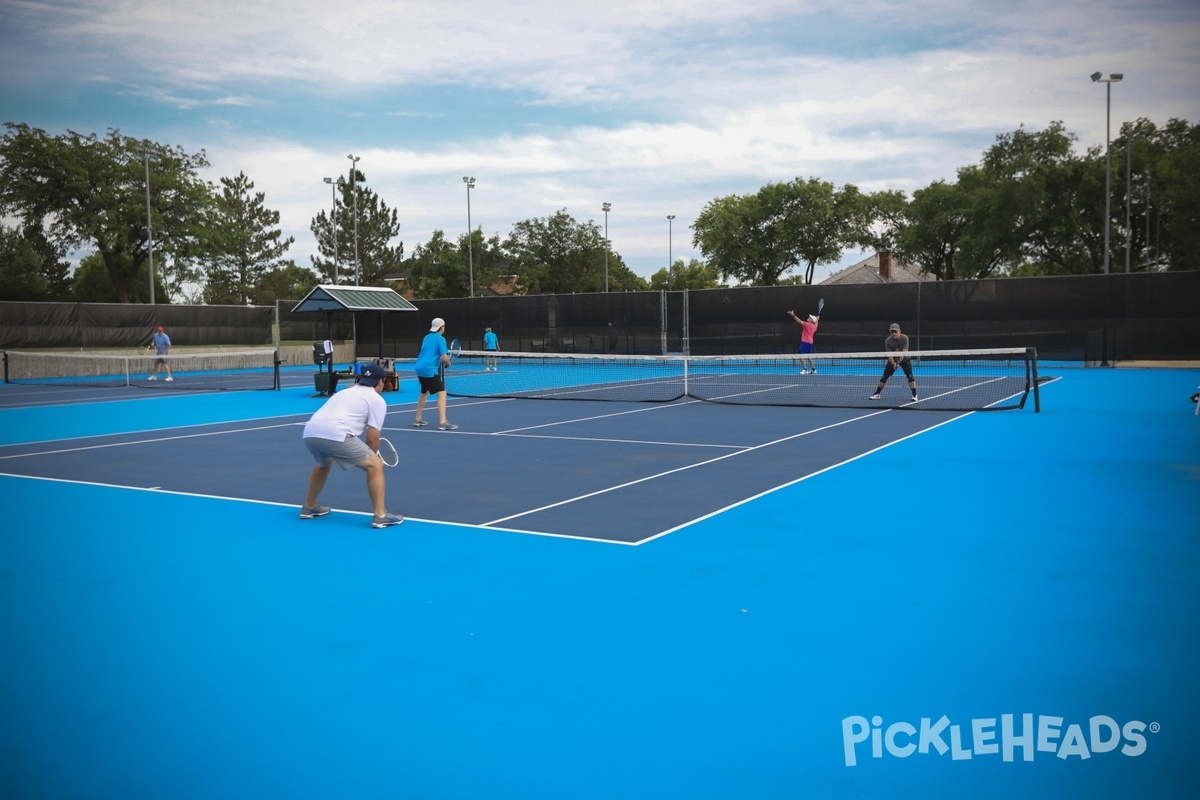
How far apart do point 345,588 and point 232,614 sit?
2.43 feet

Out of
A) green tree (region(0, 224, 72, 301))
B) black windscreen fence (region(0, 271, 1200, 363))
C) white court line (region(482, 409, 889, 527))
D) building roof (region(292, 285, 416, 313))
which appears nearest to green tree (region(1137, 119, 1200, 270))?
black windscreen fence (region(0, 271, 1200, 363))

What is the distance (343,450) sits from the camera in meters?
7.62

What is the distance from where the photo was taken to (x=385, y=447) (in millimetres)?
12617

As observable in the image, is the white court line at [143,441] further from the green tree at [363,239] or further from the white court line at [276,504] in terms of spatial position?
the green tree at [363,239]

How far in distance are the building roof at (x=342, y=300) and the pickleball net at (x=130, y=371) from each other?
2.07 m

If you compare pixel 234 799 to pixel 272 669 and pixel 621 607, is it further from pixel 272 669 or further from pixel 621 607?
pixel 621 607

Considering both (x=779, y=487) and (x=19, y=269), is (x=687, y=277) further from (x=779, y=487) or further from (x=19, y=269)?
(x=779, y=487)

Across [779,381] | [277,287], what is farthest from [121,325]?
[277,287]

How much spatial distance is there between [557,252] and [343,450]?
255ft

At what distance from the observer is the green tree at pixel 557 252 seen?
83625 millimetres

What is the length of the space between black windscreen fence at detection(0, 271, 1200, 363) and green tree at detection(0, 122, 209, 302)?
862 inches

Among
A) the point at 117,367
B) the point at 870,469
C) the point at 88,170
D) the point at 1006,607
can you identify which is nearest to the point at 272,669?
the point at 1006,607

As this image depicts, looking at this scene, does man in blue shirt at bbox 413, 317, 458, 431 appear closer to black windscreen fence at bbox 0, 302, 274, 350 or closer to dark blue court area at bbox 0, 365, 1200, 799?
dark blue court area at bbox 0, 365, 1200, 799

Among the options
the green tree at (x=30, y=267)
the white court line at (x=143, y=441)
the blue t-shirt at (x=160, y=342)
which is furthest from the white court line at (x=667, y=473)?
the green tree at (x=30, y=267)
